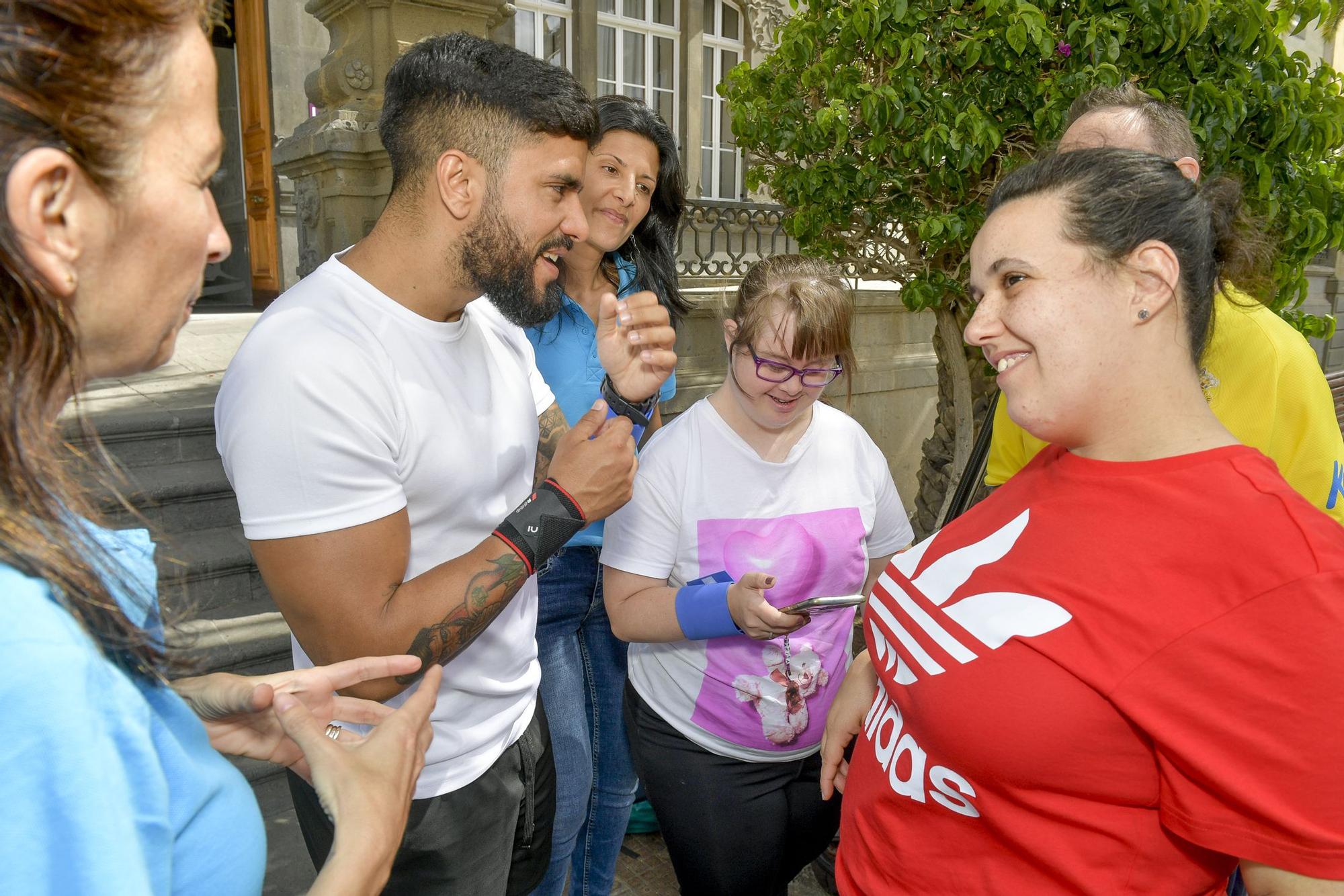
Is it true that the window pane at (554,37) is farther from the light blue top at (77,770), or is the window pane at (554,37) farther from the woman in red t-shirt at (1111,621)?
the light blue top at (77,770)

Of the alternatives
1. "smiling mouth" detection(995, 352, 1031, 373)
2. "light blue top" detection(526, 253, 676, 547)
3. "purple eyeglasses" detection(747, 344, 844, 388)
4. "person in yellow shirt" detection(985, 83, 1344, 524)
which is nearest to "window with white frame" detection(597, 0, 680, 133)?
"light blue top" detection(526, 253, 676, 547)

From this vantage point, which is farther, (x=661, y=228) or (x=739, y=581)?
(x=661, y=228)

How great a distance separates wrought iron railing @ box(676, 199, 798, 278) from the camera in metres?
6.49

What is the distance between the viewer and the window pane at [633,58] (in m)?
10.4

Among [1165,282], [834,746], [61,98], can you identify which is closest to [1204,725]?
[1165,282]

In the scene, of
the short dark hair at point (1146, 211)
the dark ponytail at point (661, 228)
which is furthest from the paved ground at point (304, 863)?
the short dark hair at point (1146, 211)

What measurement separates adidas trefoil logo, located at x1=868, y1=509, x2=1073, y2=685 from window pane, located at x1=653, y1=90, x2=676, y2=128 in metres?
10.3

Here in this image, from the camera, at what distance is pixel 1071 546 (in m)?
1.15

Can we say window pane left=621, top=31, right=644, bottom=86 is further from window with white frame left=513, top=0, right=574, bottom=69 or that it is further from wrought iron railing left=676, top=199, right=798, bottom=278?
wrought iron railing left=676, top=199, right=798, bottom=278

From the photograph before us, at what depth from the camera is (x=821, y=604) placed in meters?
1.77

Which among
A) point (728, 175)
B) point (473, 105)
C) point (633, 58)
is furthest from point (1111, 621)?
point (728, 175)

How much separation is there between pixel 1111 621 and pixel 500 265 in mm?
1243

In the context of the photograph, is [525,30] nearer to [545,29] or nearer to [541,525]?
[545,29]

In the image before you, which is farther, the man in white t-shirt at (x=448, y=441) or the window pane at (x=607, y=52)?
the window pane at (x=607, y=52)
